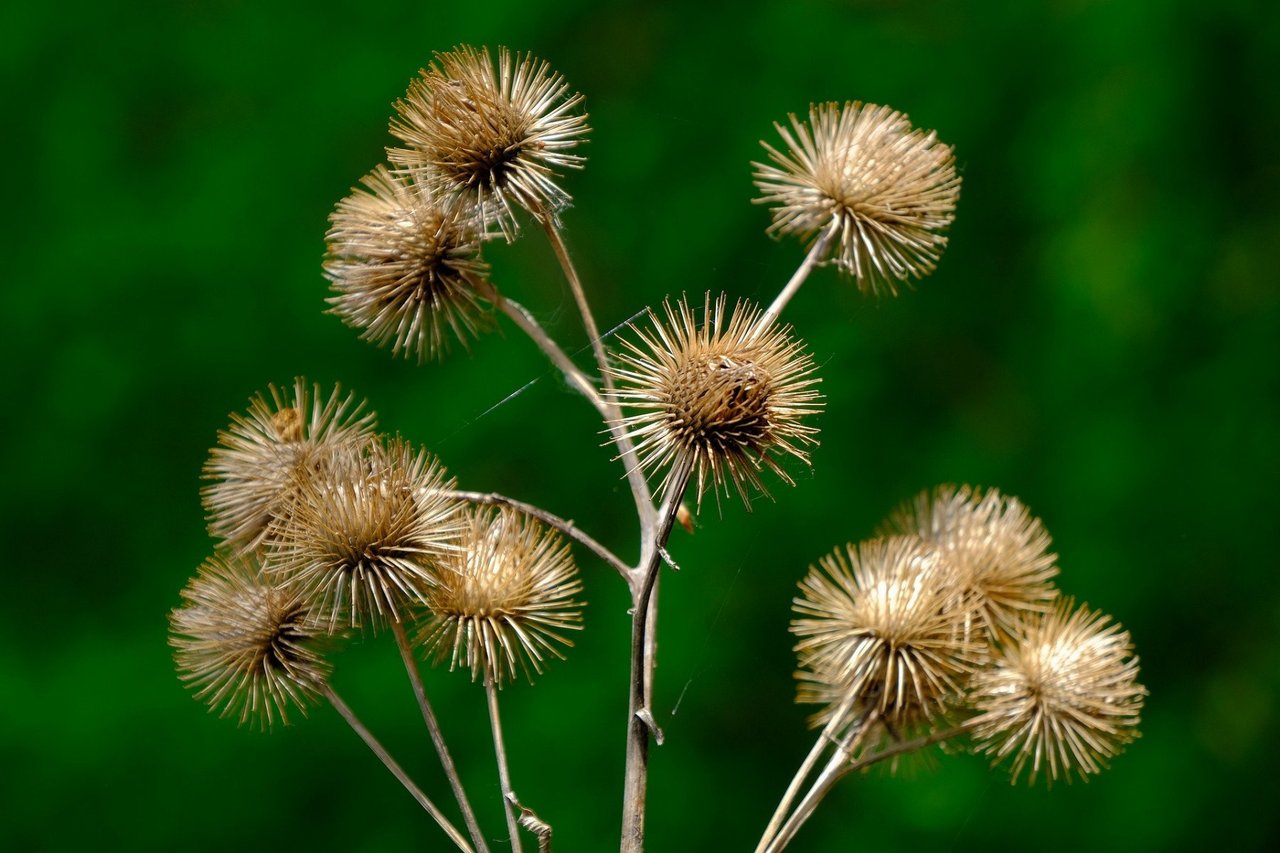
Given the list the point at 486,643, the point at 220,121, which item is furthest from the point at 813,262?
the point at 220,121

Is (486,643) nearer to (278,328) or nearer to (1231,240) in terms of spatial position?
(278,328)

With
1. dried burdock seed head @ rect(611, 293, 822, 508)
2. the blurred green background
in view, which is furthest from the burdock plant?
the blurred green background

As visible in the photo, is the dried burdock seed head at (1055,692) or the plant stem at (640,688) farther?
the dried burdock seed head at (1055,692)

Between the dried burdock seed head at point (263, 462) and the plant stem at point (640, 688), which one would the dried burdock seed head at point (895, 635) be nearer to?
the plant stem at point (640, 688)

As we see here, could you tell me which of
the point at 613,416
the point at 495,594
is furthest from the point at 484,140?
the point at 495,594

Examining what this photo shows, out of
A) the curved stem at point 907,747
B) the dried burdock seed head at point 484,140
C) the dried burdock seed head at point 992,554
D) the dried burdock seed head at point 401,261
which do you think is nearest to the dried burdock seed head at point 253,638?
the dried burdock seed head at point 401,261

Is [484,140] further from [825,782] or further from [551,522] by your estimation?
[825,782]
